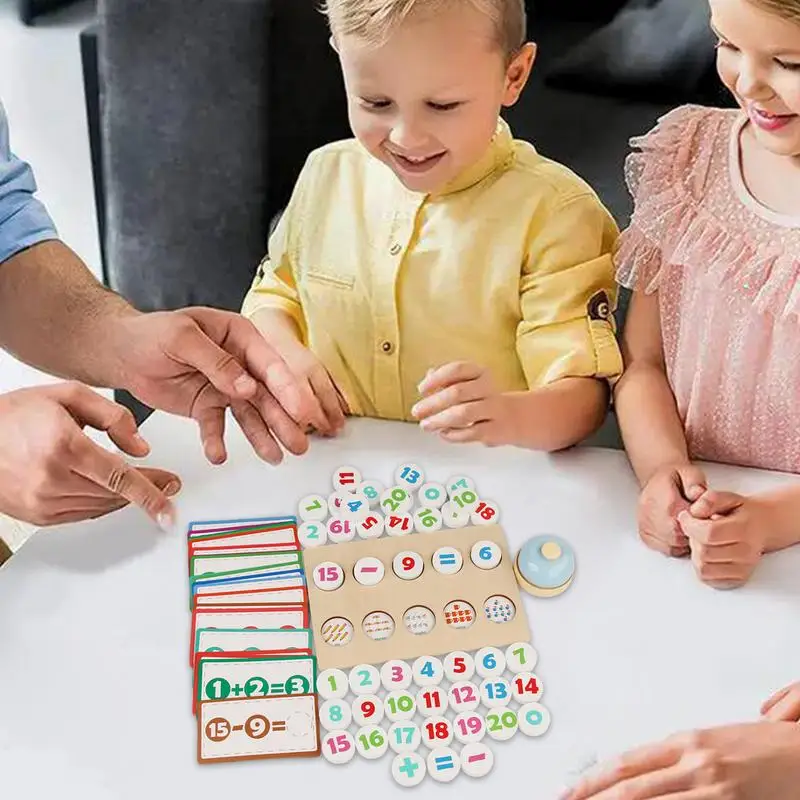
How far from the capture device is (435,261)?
108cm

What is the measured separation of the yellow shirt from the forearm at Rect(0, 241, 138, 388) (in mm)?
139

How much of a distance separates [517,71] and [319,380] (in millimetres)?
306

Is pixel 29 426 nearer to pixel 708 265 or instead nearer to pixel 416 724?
pixel 416 724

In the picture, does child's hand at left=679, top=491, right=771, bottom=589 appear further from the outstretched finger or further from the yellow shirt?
the outstretched finger

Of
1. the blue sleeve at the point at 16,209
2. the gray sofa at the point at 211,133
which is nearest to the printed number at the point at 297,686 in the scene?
the blue sleeve at the point at 16,209

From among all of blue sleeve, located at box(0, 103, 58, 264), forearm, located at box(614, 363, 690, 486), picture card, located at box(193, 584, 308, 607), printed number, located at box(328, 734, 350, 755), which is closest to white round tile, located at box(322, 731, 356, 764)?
printed number, located at box(328, 734, 350, 755)

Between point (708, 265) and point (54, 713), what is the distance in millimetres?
601

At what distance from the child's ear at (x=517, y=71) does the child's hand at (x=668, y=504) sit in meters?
0.34

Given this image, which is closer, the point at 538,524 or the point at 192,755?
the point at 192,755

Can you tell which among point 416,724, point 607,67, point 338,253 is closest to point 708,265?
point 338,253

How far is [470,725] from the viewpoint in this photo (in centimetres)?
79

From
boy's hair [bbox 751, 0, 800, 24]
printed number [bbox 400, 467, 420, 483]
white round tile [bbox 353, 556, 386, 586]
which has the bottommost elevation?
white round tile [bbox 353, 556, 386, 586]

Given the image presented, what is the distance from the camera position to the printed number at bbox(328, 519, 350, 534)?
0.92 meters

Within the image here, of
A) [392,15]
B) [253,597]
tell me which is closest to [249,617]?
[253,597]
